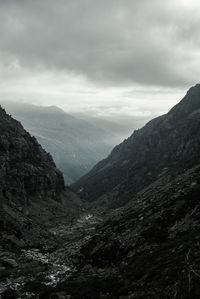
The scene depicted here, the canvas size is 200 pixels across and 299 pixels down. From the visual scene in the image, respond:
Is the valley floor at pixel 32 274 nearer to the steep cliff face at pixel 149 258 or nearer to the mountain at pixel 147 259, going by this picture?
the mountain at pixel 147 259

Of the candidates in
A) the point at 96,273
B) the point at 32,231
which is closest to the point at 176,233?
the point at 96,273

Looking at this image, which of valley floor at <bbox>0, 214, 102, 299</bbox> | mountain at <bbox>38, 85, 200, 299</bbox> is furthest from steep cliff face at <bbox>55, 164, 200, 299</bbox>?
valley floor at <bbox>0, 214, 102, 299</bbox>

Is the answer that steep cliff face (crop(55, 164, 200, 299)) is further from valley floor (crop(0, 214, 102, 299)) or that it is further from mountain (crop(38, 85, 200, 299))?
valley floor (crop(0, 214, 102, 299))

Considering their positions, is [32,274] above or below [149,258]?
below

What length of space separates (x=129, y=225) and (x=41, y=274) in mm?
21311

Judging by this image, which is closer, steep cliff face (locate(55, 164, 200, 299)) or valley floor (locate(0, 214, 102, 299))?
steep cliff face (locate(55, 164, 200, 299))

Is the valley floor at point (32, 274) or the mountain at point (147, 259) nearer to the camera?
the mountain at point (147, 259)

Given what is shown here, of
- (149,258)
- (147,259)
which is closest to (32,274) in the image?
(147,259)

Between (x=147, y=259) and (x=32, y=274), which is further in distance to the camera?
(x=32, y=274)

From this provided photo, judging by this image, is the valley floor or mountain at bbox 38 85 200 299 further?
the valley floor

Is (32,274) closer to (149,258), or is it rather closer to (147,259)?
(147,259)

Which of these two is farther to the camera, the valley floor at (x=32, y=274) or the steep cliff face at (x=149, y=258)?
the valley floor at (x=32, y=274)

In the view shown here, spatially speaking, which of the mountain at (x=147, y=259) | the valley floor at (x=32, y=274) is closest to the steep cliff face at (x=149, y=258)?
the mountain at (x=147, y=259)

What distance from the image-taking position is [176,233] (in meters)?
51.1
